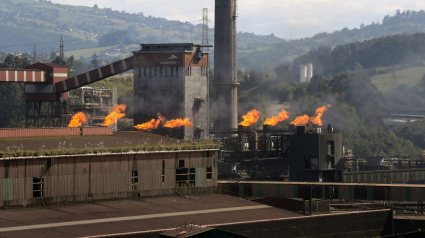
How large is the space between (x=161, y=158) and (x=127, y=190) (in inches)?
205

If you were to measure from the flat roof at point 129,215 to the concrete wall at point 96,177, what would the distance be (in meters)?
1.07

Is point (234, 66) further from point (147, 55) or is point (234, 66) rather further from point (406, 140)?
point (406, 140)

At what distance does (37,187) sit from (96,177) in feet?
18.7

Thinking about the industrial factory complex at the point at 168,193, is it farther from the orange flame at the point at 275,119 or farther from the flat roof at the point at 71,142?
the orange flame at the point at 275,119

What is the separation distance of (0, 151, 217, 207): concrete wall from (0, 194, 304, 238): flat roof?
107 cm

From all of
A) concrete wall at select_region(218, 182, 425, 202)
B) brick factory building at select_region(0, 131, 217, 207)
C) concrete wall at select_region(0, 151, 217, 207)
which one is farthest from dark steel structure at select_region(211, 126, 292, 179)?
brick factory building at select_region(0, 131, 217, 207)

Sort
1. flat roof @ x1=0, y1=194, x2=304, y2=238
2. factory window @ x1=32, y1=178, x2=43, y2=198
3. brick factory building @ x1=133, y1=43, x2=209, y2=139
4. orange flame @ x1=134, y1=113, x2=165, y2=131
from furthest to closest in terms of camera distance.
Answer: brick factory building @ x1=133, y1=43, x2=209, y2=139 → orange flame @ x1=134, y1=113, x2=165, y2=131 → factory window @ x1=32, y1=178, x2=43, y2=198 → flat roof @ x1=0, y1=194, x2=304, y2=238

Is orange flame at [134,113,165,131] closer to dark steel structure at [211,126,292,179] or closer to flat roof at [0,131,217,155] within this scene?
dark steel structure at [211,126,292,179]

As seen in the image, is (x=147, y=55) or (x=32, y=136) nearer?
(x=32, y=136)

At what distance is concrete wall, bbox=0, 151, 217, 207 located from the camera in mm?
55688

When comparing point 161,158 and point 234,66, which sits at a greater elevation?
point 234,66

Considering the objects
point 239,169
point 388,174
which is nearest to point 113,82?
point 239,169

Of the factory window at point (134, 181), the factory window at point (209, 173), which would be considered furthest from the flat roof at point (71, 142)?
the factory window at point (209, 173)

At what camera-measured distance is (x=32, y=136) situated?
2662 inches
